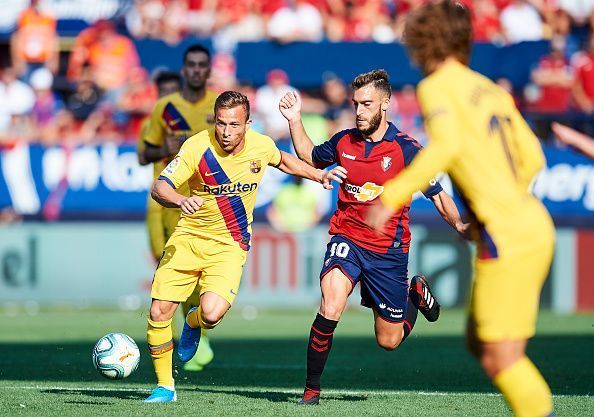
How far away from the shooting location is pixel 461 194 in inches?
221

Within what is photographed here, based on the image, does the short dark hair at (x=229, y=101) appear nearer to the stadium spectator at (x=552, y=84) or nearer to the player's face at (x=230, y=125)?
the player's face at (x=230, y=125)

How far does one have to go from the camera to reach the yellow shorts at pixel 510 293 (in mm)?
5367

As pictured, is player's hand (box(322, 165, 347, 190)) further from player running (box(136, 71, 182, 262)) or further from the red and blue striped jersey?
player running (box(136, 71, 182, 262))

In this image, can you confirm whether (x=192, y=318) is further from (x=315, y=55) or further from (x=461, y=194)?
(x=315, y=55)

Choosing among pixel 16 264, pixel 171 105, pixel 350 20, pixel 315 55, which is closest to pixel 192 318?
pixel 171 105

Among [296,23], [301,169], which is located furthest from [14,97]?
[301,169]

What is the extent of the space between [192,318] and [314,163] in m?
1.55

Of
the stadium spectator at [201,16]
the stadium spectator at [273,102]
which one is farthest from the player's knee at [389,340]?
the stadium spectator at [201,16]

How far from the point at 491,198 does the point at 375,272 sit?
329 cm

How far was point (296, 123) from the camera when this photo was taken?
8656 mm

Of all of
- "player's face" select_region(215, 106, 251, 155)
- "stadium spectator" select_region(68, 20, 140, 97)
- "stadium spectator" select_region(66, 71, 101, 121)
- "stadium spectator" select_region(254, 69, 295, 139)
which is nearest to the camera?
"player's face" select_region(215, 106, 251, 155)

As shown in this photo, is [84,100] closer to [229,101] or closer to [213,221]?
[213,221]

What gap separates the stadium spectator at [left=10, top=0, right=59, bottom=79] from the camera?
19.8m

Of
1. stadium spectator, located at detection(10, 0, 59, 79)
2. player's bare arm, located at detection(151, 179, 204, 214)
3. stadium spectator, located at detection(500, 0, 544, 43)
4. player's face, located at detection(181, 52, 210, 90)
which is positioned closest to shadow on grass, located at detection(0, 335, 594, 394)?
player's bare arm, located at detection(151, 179, 204, 214)
